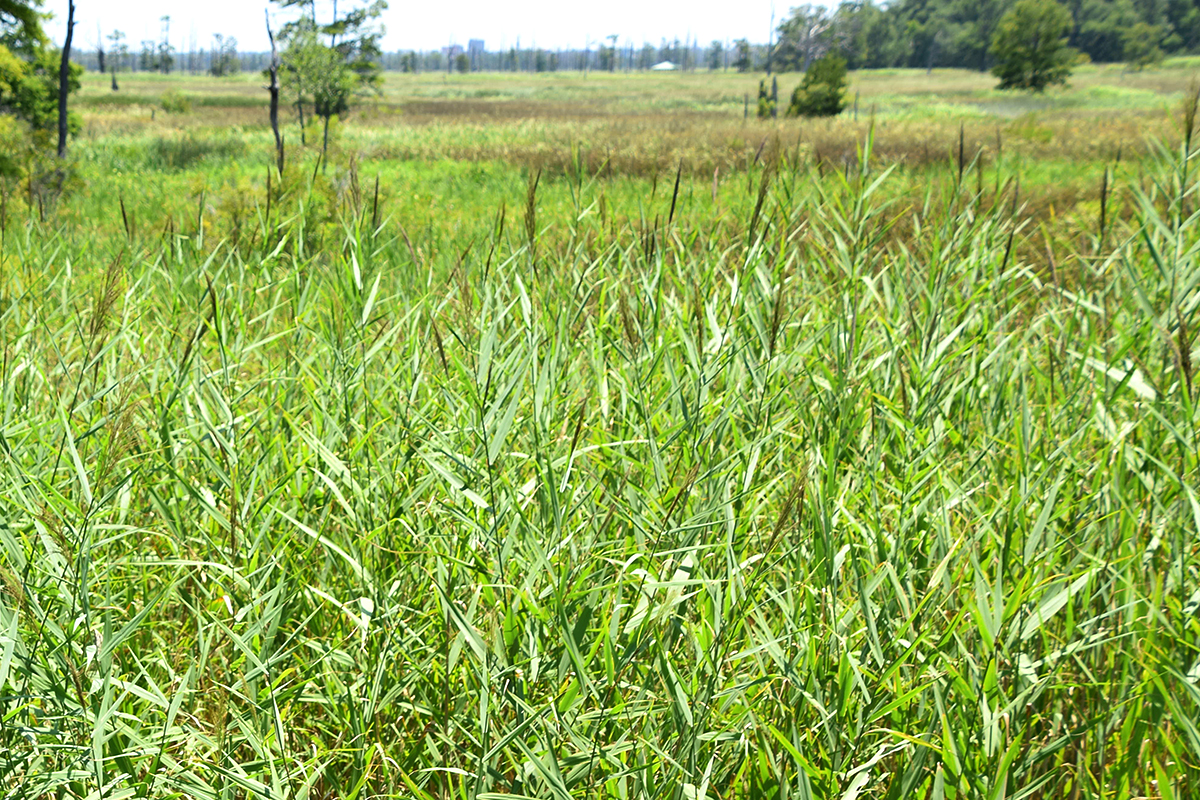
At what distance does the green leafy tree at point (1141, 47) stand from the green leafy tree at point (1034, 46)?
1884 cm

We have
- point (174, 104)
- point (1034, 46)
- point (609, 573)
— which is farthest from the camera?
point (1034, 46)

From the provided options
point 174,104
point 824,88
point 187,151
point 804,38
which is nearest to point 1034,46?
point 804,38

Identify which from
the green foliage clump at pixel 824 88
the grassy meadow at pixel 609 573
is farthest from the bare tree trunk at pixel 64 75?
the green foliage clump at pixel 824 88

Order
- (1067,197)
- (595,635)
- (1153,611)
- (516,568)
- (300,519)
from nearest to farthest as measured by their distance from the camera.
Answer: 1. (1153,611)
2. (595,635)
3. (516,568)
4. (300,519)
5. (1067,197)

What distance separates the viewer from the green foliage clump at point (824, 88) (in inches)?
1076

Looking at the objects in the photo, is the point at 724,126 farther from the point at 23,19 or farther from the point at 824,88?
the point at 23,19

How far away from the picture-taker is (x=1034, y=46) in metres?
53.2

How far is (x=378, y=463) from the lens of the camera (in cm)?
140

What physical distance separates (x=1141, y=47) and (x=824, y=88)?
59769mm

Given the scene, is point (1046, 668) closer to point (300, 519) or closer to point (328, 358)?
point (300, 519)

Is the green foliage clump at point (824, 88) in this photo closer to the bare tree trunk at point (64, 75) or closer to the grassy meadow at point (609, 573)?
the bare tree trunk at point (64, 75)

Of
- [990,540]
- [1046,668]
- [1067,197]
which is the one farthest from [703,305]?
[1067,197]

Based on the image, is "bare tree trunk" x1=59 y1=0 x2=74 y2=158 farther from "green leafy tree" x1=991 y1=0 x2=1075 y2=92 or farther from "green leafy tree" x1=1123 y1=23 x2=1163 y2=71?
"green leafy tree" x1=1123 y1=23 x2=1163 y2=71

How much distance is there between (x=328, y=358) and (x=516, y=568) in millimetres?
980
